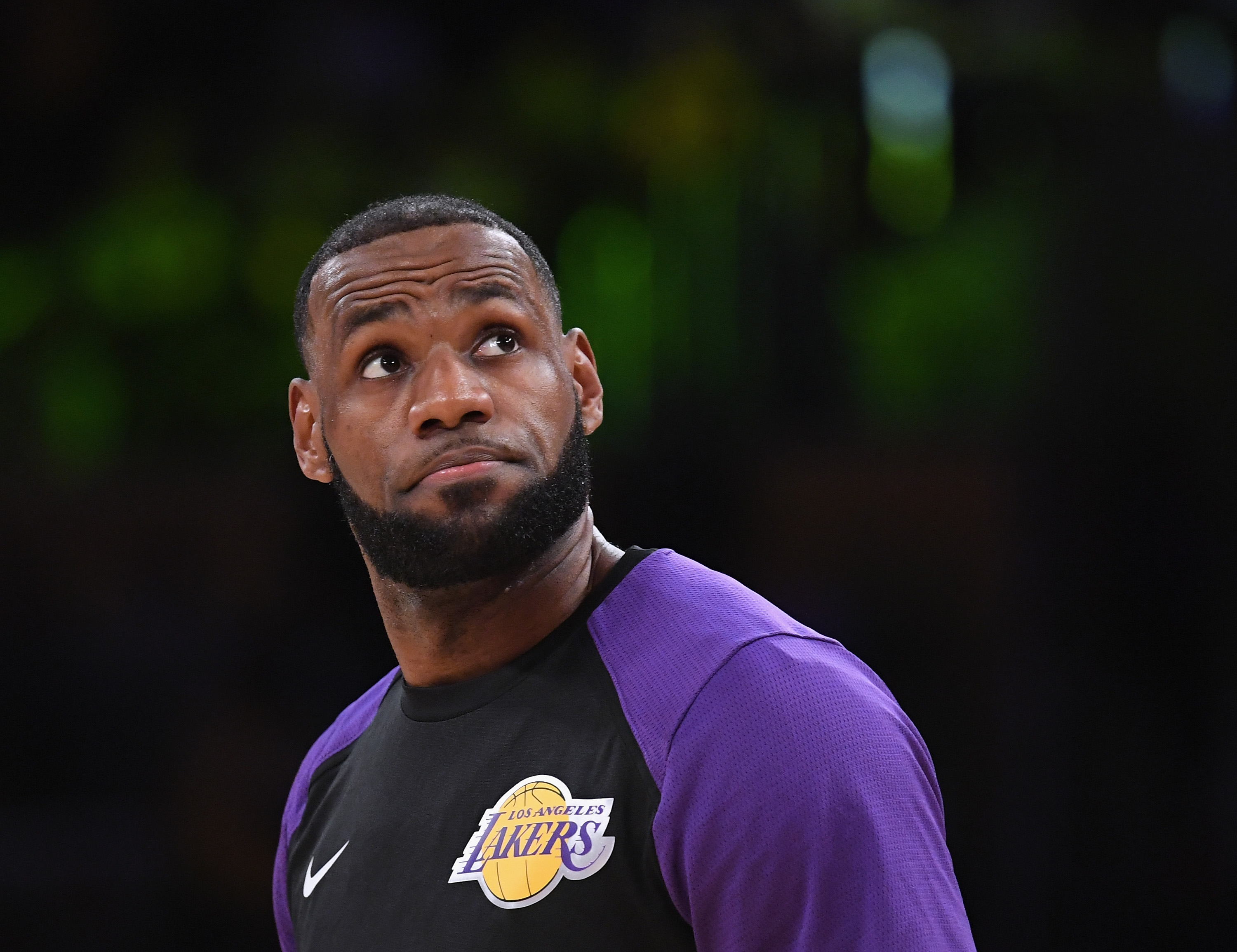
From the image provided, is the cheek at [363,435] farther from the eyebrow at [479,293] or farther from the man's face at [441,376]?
the eyebrow at [479,293]

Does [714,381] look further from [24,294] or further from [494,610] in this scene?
[494,610]

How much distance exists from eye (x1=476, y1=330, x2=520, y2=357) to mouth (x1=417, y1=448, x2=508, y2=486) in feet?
0.54

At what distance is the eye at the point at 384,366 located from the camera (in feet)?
5.92

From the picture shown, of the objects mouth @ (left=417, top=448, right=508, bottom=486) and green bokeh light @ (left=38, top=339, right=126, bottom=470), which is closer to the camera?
mouth @ (left=417, top=448, right=508, bottom=486)

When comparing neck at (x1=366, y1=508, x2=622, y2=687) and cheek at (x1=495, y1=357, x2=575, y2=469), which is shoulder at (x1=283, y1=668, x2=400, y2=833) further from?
cheek at (x1=495, y1=357, x2=575, y2=469)

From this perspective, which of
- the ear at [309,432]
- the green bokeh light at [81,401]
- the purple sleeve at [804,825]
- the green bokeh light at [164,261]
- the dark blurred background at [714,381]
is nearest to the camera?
the purple sleeve at [804,825]

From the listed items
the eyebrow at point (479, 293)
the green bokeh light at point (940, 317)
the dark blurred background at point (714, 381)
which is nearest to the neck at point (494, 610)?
the eyebrow at point (479, 293)

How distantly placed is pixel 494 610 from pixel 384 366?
38 centimetres

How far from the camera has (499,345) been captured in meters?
1.82

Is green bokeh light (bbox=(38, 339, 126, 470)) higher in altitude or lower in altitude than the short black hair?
lower

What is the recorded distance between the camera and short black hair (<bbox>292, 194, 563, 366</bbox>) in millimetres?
1877

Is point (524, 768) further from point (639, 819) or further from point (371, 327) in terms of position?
point (371, 327)

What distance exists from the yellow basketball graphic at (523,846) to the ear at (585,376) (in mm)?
640

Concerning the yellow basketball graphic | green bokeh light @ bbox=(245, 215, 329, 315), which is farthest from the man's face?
green bokeh light @ bbox=(245, 215, 329, 315)
